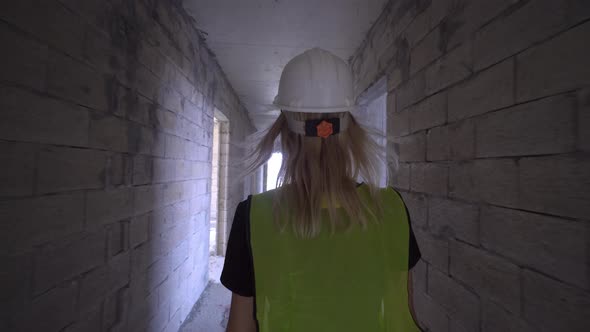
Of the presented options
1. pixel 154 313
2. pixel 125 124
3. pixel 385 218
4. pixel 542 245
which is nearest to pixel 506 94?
pixel 542 245

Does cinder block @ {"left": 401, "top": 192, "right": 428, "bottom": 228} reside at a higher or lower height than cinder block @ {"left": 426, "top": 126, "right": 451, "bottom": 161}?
lower

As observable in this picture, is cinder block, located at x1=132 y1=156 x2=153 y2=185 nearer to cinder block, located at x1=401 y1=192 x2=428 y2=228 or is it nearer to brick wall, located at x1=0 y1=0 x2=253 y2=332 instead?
brick wall, located at x1=0 y1=0 x2=253 y2=332

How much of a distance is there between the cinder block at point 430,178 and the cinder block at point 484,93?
0.30 meters

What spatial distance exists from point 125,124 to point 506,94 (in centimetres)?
195

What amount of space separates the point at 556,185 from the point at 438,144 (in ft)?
2.39

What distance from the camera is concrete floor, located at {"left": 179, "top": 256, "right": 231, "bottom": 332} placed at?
109 inches

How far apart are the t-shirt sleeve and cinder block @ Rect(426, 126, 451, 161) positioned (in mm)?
1237

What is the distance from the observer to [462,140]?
4.57 ft

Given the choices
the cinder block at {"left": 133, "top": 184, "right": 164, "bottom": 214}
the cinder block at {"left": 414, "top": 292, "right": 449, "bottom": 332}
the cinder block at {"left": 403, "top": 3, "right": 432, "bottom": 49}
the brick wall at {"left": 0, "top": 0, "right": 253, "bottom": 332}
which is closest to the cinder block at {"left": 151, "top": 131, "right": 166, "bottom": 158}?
the brick wall at {"left": 0, "top": 0, "right": 253, "bottom": 332}

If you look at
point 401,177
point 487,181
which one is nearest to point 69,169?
point 487,181

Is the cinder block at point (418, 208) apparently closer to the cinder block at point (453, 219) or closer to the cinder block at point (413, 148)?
the cinder block at point (453, 219)

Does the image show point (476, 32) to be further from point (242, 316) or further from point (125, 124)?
point (125, 124)

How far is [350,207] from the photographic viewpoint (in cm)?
81

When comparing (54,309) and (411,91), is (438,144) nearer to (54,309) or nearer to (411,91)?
(411,91)
